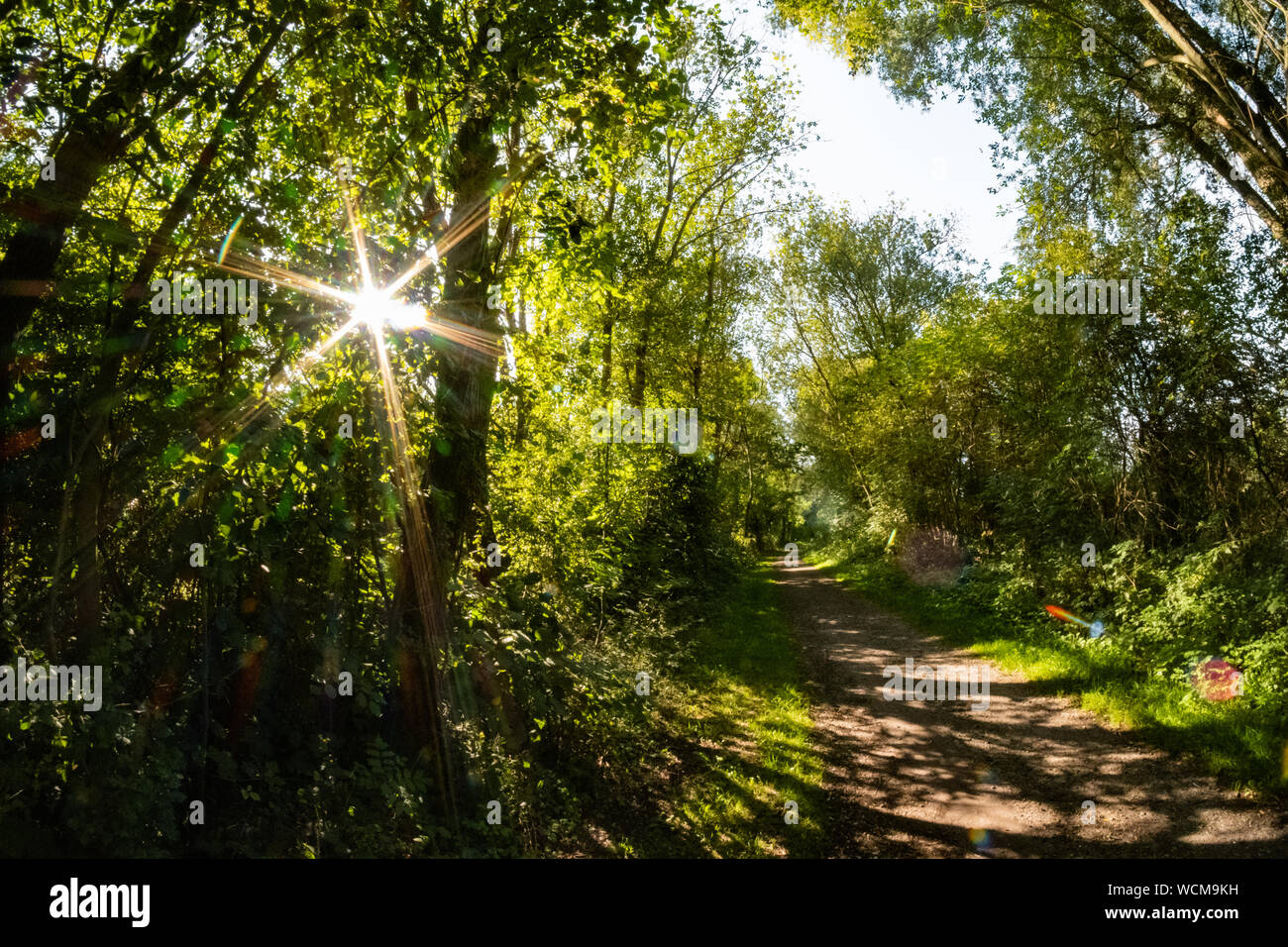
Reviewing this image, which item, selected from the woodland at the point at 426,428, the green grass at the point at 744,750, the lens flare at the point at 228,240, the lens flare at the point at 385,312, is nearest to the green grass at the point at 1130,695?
the woodland at the point at 426,428

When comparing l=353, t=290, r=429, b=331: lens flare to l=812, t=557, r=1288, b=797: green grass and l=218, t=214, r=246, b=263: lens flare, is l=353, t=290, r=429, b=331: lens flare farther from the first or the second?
l=812, t=557, r=1288, b=797: green grass

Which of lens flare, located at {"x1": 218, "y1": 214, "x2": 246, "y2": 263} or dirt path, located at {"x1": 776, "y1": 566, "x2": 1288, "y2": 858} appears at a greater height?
lens flare, located at {"x1": 218, "y1": 214, "x2": 246, "y2": 263}

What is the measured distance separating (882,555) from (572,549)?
1853 centimetres

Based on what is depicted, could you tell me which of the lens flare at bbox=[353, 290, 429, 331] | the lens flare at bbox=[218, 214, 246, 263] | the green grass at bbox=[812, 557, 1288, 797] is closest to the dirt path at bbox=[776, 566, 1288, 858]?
the green grass at bbox=[812, 557, 1288, 797]

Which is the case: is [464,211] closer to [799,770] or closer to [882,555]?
[799,770]

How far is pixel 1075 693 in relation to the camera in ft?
30.1

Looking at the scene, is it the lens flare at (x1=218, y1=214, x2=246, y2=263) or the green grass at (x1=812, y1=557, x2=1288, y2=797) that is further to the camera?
the green grass at (x1=812, y1=557, x2=1288, y2=797)

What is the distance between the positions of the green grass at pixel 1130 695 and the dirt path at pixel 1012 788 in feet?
0.76

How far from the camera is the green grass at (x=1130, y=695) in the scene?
6320 millimetres

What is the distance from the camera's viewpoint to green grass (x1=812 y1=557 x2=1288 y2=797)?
249 inches

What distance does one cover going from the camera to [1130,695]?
841 cm

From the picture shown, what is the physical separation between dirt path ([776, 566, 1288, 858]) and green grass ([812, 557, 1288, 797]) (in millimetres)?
231

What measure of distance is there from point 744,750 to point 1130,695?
15.9ft

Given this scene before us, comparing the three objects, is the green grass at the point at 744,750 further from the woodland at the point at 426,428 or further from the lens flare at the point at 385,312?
the lens flare at the point at 385,312
